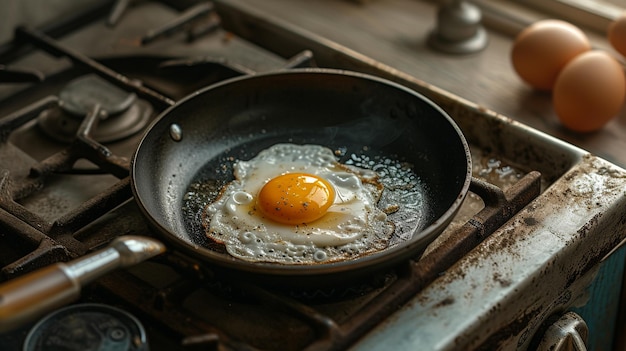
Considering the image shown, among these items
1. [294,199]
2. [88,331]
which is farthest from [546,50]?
[88,331]

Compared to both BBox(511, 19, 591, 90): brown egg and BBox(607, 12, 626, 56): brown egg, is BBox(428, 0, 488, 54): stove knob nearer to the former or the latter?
BBox(511, 19, 591, 90): brown egg

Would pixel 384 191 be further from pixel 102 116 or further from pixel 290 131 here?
pixel 102 116

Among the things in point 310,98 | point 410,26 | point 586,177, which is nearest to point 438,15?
point 410,26

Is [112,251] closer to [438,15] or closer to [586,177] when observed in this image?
[586,177]

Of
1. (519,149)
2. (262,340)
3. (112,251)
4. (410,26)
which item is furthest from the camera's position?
(410,26)

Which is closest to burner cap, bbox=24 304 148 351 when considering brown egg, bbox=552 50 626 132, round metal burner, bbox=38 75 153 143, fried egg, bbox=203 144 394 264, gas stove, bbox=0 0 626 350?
gas stove, bbox=0 0 626 350

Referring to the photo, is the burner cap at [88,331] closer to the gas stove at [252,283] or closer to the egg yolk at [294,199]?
the gas stove at [252,283]
